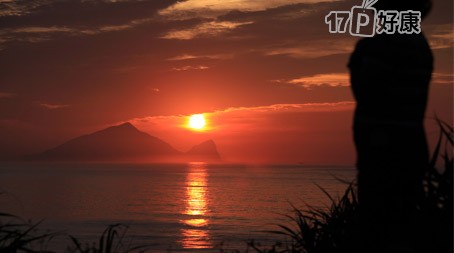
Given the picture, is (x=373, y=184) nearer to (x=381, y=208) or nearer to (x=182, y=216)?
(x=381, y=208)

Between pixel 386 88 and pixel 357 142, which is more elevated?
pixel 386 88

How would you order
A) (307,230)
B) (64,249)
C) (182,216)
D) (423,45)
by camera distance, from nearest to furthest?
(423,45), (307,230), (64,249), (182,216)

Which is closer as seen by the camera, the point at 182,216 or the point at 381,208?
the point at 381,208

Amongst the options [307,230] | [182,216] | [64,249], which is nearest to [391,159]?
[307,230]

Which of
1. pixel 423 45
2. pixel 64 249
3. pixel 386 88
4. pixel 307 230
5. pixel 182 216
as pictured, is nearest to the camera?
pixel 386 88

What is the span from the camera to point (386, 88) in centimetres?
355

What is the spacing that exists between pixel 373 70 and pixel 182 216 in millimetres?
37018

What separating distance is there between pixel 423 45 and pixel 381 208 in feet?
3.38

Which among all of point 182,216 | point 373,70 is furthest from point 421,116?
point 182,216

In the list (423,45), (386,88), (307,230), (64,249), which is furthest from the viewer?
(64,249)

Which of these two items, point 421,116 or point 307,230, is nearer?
point 421,116

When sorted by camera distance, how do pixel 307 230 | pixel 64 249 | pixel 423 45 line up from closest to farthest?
pixel 423 45 < pixel 307 230 < pixel 64 249

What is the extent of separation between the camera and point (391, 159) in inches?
140

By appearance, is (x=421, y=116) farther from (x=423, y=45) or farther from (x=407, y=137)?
(x=423, y=45)
